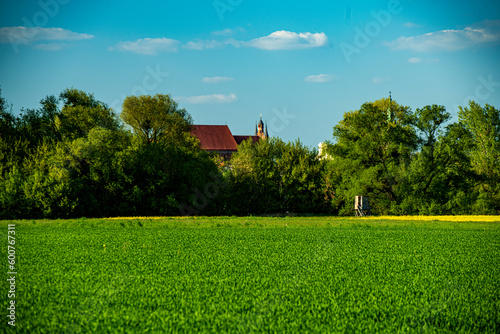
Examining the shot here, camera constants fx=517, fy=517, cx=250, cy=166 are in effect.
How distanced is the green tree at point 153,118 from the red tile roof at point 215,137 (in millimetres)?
64205

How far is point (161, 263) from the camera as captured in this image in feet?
53.9

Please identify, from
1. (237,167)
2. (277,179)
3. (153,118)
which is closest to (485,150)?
(277,179)

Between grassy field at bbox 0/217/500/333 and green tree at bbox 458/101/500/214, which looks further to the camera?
green tree at bbox 458/101/500/214

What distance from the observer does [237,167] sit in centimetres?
5631

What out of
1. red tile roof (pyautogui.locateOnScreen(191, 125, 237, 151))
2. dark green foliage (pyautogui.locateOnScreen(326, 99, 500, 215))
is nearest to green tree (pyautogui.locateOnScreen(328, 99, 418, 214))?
dark green foliage (pyautogui.locateOnScreen(326, 99, 500, 215))

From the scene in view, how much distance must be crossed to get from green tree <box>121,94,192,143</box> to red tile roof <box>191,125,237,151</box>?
64205 millimetres

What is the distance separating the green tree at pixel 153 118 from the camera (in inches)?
2525

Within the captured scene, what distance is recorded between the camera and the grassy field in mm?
9352

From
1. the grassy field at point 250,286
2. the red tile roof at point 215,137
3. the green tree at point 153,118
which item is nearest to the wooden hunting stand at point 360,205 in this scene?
the green tree at point 153,118

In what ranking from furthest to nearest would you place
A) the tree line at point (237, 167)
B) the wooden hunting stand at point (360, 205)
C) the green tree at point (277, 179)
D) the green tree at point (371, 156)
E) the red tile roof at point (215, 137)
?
the red tile roof at point (215, 137) → the green tree at point (277, 179) → the green tree at point (371, 156) → the wooden hunting stand at point (360, 205) → the tree line at point (237, 167)

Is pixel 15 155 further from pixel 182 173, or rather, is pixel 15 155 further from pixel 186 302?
pixel 186 302

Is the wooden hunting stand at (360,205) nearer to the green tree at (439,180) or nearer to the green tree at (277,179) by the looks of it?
the green tree at (439,180)

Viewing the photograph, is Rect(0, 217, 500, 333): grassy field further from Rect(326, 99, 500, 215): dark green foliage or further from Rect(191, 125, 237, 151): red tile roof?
Rect(191, 125, 237, 151): red tile roof

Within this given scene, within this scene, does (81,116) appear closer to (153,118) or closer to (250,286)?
(153,118)
